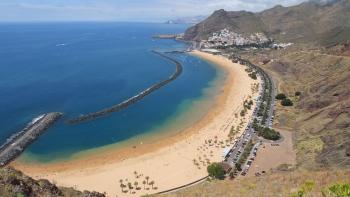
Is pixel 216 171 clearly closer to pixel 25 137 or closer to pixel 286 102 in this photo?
pixel 25 137

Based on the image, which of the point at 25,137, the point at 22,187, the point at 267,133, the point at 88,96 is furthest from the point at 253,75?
the point at 22,187

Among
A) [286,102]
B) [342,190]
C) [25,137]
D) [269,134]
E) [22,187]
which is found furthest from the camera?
[286,102]

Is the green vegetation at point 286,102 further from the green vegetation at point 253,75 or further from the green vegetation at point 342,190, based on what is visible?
the green vegetation at point 342,190

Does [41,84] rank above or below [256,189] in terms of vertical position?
below

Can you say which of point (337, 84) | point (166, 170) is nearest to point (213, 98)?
point (337, 84)

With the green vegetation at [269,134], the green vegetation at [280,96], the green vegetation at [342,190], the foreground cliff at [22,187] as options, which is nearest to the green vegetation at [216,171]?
the green vegetation at [269,134]

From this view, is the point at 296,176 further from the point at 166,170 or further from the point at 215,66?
the point at 215,66
